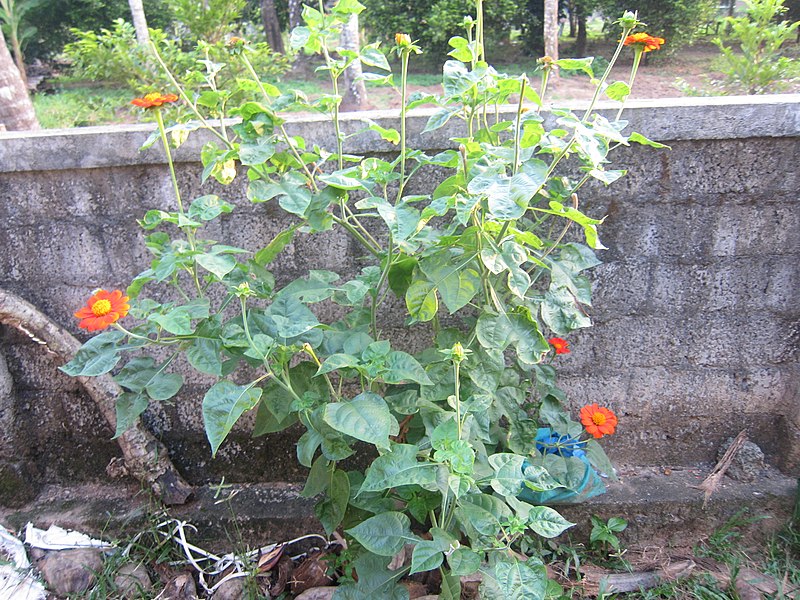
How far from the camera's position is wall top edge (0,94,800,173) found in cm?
180

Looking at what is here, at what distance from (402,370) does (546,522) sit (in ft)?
1.50

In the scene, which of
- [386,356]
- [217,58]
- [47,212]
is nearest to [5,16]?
[217,58]

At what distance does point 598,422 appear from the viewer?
182 cm

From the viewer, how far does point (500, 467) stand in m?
1.39

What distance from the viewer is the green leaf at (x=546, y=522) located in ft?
4.40

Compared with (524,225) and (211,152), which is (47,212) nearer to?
(211,152)

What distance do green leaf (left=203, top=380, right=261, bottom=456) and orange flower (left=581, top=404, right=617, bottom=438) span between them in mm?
978

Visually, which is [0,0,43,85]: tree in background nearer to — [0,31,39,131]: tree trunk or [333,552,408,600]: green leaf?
[0,31,39,131]: tree trunk

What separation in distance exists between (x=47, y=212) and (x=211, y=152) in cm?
78

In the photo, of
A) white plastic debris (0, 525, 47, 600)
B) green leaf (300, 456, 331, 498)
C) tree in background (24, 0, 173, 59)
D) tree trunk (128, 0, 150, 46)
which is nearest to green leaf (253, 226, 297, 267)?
green leaf (300, 456, 331, 498)

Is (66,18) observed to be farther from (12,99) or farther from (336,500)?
(336,500)

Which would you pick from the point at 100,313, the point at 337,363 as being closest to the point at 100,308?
the point at 100,313

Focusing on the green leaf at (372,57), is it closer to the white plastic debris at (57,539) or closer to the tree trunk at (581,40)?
the white plastic debris at (57,539)

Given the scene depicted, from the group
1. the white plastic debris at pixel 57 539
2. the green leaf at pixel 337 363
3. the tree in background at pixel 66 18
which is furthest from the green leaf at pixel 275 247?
the tree in background at pixel 66 18
